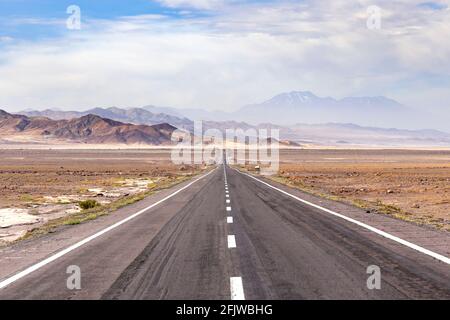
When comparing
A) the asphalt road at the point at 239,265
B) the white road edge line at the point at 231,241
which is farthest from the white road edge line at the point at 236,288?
the white road edge line at the point at 231,241

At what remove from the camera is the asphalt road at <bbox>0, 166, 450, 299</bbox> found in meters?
7.96

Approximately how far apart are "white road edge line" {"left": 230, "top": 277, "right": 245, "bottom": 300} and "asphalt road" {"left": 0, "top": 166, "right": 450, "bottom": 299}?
0.6 inches

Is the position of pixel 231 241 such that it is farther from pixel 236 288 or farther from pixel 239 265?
pixel 236 288

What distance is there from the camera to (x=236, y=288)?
814cm

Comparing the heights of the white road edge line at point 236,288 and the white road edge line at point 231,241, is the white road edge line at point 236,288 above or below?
above

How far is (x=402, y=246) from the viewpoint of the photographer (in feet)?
39.0

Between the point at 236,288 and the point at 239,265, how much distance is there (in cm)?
180

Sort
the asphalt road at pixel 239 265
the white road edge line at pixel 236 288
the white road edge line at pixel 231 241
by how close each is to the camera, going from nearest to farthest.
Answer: the white road edge line at pixel 236 288 → the asphalt road at pixel 239 265 → the white road edge line at pixel 231 241

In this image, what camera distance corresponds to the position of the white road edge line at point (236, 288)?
7623mm

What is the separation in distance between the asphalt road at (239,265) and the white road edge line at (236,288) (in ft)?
0.05

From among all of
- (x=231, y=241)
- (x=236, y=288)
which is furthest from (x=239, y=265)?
(x=231, y=241)

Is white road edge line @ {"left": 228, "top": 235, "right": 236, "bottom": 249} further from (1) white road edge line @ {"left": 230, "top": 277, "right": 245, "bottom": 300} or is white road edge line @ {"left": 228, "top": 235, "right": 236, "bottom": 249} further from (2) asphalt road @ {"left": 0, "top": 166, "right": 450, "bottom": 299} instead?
(1) white road edge line @ {"left": 230, "top": 277, "right": 245, "bottom": 300}

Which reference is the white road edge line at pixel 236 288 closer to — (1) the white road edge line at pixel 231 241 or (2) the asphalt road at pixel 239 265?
(2) the asphalt road at pixel 239 265
